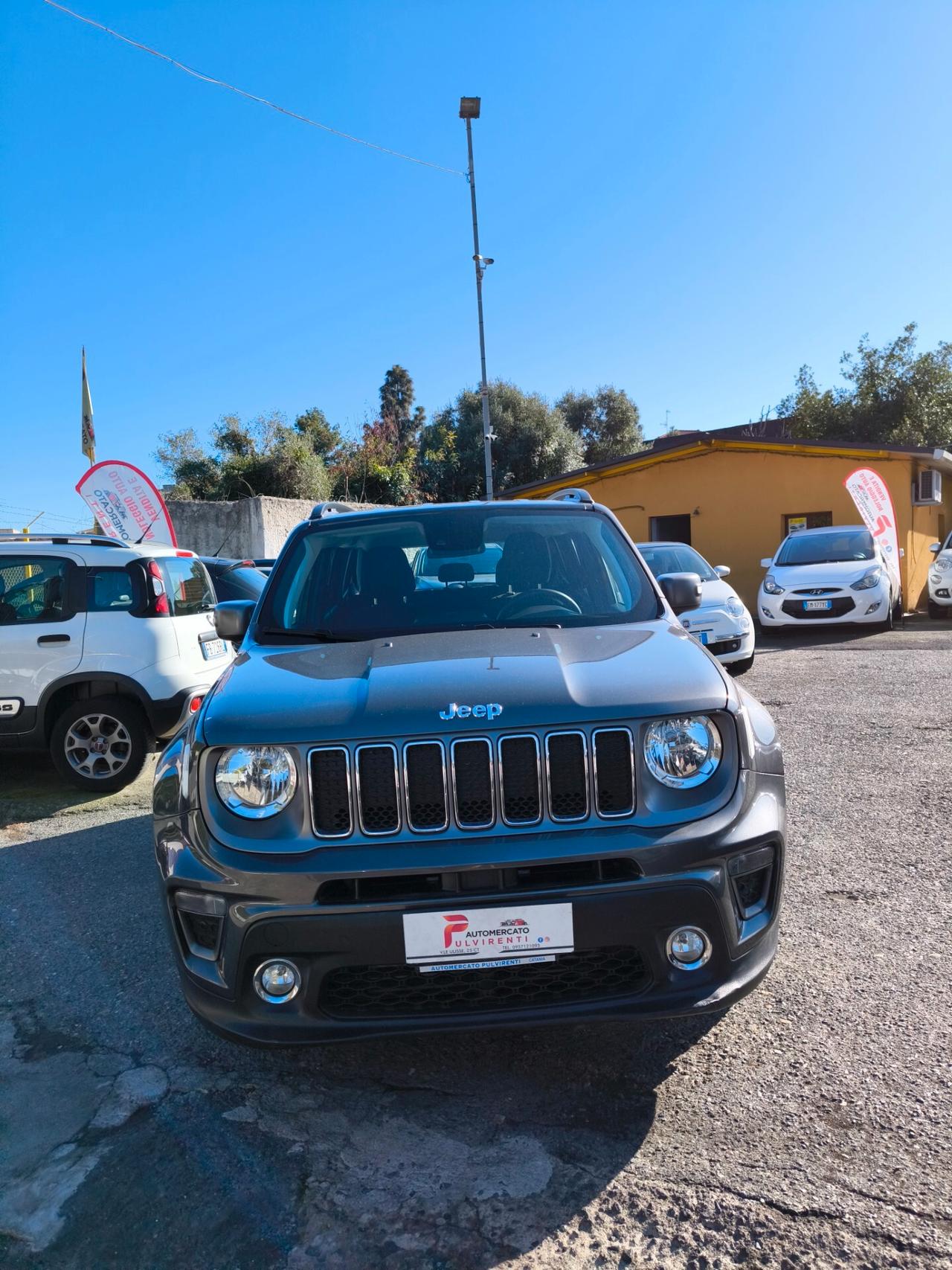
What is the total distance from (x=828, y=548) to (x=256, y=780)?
13437 mm

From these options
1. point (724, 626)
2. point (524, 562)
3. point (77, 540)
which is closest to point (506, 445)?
point (724, 626)

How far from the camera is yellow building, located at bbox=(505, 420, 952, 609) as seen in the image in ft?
58.0

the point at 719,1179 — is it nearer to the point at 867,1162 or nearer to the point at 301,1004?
the point at 867,1162

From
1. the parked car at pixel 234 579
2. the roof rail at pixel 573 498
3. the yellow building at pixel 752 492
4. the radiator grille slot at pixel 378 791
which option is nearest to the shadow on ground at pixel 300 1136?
the radiator grille slot at pixel 378 791

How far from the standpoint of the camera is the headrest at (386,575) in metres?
3.49

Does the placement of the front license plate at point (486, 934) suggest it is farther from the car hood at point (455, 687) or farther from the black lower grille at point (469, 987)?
the car hood at point (455, 687)

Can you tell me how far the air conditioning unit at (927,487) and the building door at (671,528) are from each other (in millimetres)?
4759

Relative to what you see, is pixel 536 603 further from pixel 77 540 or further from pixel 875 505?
pixel 875 505

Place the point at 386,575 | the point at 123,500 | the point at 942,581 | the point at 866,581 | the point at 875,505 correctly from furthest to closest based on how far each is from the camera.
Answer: the point at 875,505
the point at 942,581
the point at 866,581
the point at 123,500
the point at 386,575

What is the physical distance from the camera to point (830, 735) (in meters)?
6.76

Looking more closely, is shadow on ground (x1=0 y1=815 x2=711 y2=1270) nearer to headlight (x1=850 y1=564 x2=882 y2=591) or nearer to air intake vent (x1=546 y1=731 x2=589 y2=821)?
air intake vent (x1=546 y1=731 x2=589 y2=821)

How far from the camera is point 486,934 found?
2.23m

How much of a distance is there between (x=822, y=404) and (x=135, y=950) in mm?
32146

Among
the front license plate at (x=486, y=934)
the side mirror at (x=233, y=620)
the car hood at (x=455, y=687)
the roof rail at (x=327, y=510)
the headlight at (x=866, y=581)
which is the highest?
the roof rail at (x=327, y=510)
